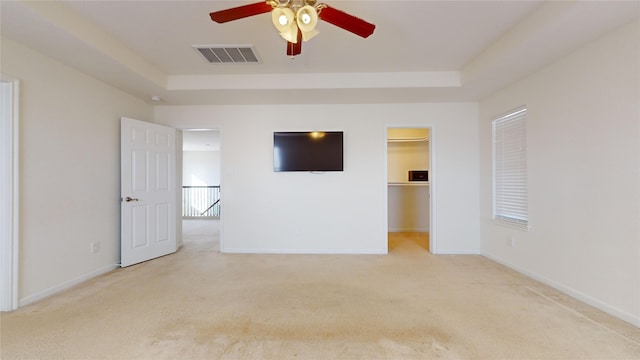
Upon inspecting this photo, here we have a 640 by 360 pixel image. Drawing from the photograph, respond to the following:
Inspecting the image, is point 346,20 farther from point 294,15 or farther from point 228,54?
point 228,54

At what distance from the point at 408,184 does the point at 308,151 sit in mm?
2652

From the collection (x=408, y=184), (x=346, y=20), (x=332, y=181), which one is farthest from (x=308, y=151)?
(x=408, y=184)

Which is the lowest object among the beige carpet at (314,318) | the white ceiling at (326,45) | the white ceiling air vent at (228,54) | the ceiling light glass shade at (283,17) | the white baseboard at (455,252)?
the beige carpet at (314,318)

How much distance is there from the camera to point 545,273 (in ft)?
9.72

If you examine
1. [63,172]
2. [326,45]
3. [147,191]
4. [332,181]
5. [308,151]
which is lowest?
[147,191]

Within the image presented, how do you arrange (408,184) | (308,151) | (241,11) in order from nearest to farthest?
(241,11), (308,151), (408,184)

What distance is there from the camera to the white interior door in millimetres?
3627

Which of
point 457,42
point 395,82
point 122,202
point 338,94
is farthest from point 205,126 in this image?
point 457,42

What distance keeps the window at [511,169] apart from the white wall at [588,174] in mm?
161

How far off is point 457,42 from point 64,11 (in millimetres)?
3546

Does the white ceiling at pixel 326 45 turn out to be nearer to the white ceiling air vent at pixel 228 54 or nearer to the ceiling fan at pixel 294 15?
the white ceiling air vent at pixel 228 54

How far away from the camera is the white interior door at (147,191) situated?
3627mm

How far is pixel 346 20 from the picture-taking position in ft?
6.06

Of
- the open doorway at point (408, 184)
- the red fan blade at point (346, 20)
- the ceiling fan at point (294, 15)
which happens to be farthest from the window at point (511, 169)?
the ceiling fan at point (294, 15)
